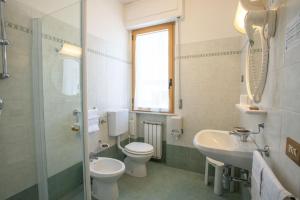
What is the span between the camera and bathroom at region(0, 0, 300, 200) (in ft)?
3.05

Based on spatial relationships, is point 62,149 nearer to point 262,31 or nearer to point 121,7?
point 262,31

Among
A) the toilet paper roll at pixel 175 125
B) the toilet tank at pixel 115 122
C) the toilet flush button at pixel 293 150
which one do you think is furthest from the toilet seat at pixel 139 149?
the toilet flush button at pixel 293 150

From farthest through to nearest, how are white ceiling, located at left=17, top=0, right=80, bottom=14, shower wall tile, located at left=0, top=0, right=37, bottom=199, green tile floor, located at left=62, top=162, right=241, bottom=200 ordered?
green tile floor, located at left=62, top=162, right=241, bottom=200 < white ceiling, located at left=17, top=0, right=80, bottom=14 < shower wall tile, located at left=0, top=0, right=37, bottom=199

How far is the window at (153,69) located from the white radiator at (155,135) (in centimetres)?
25

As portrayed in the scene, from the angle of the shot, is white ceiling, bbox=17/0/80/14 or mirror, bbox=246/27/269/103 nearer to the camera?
mirror, bbox=246/27/269/103

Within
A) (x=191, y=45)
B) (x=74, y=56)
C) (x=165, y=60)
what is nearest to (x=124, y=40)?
(x=165, y=60)

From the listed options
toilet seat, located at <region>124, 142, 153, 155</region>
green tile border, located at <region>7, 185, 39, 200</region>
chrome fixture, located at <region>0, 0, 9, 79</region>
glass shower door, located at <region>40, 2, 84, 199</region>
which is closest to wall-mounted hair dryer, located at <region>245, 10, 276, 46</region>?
glass shower door, located at <region>40, 2, 84, 199</region>

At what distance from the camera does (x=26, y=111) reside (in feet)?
4.41

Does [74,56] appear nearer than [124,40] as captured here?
Yes

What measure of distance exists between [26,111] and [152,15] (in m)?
2.07

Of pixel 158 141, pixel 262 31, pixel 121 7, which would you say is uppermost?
pixel 121 7

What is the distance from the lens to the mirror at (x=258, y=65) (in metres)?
1.06

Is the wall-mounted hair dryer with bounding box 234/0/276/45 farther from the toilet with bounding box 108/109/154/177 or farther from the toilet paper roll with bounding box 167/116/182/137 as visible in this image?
the toilet with bounding box 108/109/154/177

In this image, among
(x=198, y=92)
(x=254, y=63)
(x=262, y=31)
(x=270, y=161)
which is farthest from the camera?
(x=198, y=92)
